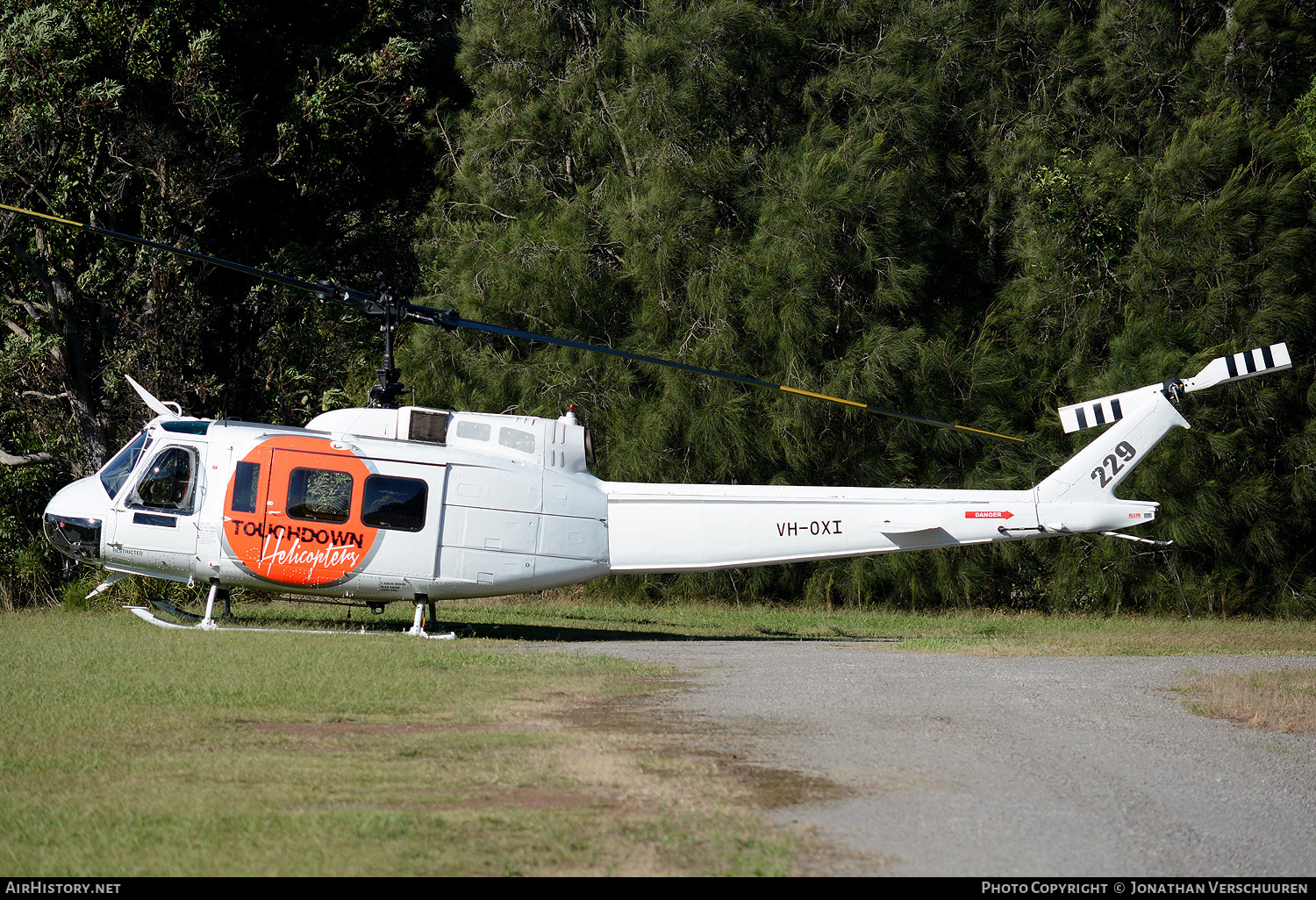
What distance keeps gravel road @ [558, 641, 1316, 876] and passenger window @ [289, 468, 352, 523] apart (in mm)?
3774

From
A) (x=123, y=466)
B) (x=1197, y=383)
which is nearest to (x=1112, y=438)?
(x=1197, y=383)

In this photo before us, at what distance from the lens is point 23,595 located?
16.9 metres

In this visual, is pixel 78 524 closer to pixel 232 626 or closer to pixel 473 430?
pixel 232 626

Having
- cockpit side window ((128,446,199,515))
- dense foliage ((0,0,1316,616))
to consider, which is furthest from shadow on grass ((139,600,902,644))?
dense foliage ((0,0,1316,616))

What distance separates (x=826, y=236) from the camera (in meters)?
18.0

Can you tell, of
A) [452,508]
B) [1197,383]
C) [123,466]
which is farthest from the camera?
[123,466]

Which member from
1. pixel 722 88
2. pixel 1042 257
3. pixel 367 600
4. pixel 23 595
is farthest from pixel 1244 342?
pixel 23 595

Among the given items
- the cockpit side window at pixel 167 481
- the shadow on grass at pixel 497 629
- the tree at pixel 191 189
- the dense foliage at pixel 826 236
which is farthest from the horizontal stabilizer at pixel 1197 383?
the tree at pixel 191 189

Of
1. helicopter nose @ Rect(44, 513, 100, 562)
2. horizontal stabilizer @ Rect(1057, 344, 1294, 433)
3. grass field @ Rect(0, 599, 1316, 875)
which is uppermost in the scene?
horizontal stabilizer @ Rect(1057, 344, 1294, 433)

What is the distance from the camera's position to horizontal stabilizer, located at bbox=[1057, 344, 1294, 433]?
10.9 meters

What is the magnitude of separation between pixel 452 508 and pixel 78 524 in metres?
3.95

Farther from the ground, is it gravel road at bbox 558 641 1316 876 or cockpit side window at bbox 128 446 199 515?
cockpit side window at bbox 128 446 199 515

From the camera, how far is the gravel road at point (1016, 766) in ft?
15.4

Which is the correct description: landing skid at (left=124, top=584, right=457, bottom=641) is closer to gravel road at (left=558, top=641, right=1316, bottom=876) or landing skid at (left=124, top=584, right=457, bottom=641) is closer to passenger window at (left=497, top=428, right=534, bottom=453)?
passenger window at (left=497, top=428, right=534, bottom=453)
